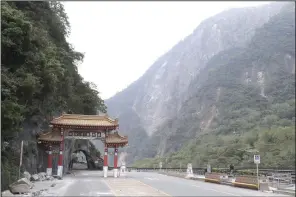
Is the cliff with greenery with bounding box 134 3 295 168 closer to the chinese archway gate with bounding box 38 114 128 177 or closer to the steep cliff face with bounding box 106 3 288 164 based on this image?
the steep cliff face with bounding box 106 3 288 164

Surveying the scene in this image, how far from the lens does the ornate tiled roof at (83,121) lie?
32.1m

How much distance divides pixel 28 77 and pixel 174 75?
131 meters

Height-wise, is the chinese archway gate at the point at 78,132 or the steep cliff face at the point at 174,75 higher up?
the steep cliff face at the point at 174,75

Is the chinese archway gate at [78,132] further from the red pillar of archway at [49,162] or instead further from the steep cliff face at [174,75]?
the steep cliff face at [174,75]

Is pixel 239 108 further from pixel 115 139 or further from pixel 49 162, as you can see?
pixel 49 162

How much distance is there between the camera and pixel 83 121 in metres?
33.2

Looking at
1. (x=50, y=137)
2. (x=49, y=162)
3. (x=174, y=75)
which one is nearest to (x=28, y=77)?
(x=50, y=137)

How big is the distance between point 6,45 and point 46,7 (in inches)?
667

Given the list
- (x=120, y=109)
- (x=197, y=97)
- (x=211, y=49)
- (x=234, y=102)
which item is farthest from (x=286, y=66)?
(x=120, y=109)

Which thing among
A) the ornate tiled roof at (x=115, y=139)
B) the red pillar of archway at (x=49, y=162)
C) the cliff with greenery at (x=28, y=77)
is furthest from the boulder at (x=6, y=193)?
the ornate tiled roof at (x=115, y=139)

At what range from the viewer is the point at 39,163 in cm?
3030

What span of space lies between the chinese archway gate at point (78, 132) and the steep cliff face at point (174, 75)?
3198 inches

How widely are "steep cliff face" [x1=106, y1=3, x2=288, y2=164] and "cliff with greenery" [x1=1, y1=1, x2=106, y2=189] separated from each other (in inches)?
3184

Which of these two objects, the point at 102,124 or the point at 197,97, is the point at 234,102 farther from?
the point at 102,124
